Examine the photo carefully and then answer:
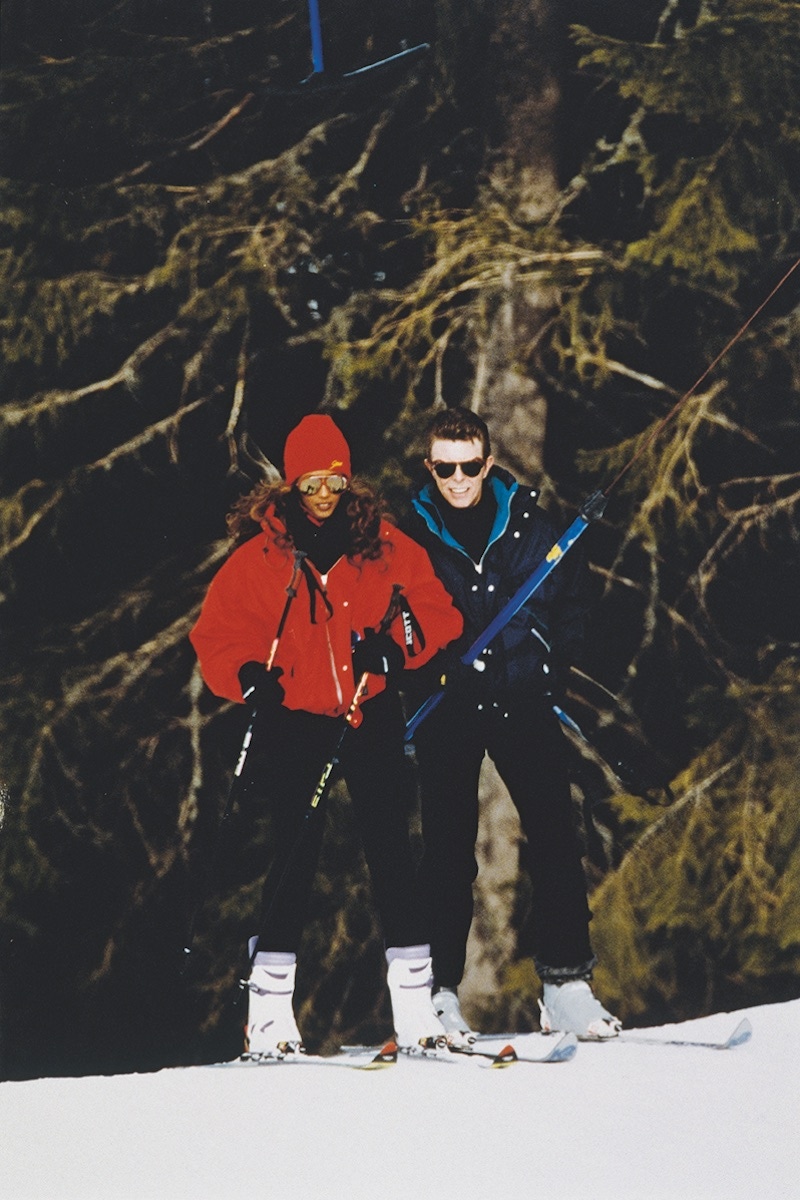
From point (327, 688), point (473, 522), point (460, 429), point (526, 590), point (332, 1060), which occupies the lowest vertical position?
point (332, 1060)

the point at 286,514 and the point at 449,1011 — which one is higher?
the point at 286,514

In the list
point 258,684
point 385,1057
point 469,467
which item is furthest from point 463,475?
point 385,1057

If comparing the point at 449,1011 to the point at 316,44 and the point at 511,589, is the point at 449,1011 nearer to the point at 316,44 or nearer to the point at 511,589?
the point at 511,589

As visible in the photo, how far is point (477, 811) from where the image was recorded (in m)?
4.19

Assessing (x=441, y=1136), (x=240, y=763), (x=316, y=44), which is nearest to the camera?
(x=441, y=1136)

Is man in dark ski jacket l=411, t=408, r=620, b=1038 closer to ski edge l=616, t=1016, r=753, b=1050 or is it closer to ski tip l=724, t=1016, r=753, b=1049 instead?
ski edge l=616, t=1016, r=753, b=1050

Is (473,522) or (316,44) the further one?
(316,44)

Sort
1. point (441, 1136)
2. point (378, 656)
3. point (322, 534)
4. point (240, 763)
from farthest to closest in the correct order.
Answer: point (240, 763) → point (322, 534) → point (378, 656) → point (441, 1136)

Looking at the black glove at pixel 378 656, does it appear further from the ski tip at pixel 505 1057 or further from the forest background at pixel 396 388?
the ski tip at pixel 505 1057

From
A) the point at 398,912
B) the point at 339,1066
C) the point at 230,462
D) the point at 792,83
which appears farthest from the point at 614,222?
the point at 339,1066

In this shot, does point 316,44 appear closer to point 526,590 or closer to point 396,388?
point 396,388

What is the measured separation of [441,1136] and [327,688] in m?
1.13

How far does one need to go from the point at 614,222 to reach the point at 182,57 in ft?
4.27

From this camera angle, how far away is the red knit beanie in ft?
13.5
